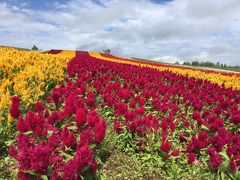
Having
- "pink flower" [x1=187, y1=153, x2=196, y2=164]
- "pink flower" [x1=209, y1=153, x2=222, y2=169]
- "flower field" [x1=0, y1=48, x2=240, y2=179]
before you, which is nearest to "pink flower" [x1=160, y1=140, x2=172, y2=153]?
"flower field" [x1=0, y1=48, x2=240, y2=179]

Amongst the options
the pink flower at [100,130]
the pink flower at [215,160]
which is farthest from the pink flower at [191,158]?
the pink flower at [100,130]

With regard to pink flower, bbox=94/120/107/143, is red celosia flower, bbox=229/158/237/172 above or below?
below

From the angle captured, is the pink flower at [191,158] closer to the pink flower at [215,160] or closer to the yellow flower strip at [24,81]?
the pink flower at [215,160]

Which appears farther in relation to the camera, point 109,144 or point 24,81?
point 24,81

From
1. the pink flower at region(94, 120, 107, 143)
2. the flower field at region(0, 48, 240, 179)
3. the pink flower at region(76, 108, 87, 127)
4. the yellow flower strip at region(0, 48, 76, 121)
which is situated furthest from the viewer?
the yellow flower strip at region(0, 48, 76, 121)

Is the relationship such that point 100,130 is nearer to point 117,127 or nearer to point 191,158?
point 117,127

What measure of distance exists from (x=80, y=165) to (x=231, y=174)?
2.48 meters

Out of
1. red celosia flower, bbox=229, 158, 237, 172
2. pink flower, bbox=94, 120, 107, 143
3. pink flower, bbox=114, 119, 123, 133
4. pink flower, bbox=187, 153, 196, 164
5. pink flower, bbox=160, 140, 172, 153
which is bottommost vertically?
pink flower, bbox=187, 153, 196, 164

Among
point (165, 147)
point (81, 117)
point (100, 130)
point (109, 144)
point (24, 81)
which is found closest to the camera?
point (100, 130)

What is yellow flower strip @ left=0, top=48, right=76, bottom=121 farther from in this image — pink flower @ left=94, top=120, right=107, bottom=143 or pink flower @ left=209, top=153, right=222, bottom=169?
pink flower @ left=209, top=153, right=222, bottom=169

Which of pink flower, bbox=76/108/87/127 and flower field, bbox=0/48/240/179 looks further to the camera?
pink flower, bbox=76/108/87/127

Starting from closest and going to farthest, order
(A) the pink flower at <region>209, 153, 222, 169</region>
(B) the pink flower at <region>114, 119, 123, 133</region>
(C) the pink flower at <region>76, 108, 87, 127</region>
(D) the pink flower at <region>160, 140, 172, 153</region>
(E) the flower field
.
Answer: (E) the flower field < (C) the pink flower at <region>76, 108, 87, 127</region> < (A) the pink flower at <region>209, 153, 222, 169</region> < (D) the pink flower at <region>160, 140, 172, 153</region> < (B) the pink flower at <region>114, 119, 123, 133</region>

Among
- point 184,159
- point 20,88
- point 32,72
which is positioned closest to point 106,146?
point 184,159

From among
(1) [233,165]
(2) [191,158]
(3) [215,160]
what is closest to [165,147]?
(2) [191,158]
